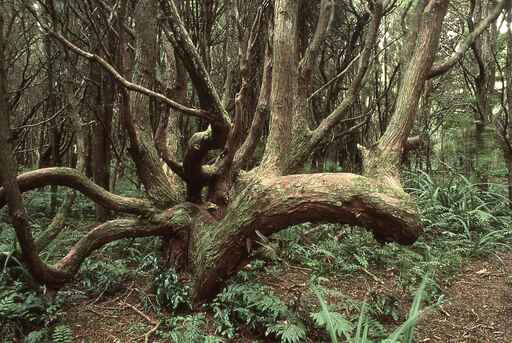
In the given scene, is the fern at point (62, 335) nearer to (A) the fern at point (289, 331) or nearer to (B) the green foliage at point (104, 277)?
(B) the green foliage at point (104, 277)

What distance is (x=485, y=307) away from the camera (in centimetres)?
360

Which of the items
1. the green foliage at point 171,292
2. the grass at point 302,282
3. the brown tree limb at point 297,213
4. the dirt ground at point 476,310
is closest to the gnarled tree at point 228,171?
the brown tree limb at point 297,213

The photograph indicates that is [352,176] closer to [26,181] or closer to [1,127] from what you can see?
[1,127]

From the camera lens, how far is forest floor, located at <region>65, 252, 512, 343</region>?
9.82 feet

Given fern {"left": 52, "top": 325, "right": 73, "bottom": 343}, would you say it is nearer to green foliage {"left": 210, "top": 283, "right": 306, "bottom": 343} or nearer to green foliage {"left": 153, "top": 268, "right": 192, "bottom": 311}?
green foliage {"left": 153, "top": 268, "right": 192, "bottom": 311}

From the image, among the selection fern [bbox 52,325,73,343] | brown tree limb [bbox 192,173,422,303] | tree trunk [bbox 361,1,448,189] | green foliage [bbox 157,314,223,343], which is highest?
tree trunk [bbox 361,1,448,189]

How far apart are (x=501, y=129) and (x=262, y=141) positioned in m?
4.31

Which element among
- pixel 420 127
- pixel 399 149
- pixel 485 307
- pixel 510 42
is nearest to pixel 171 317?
pixel 399 149

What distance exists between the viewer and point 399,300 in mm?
3461

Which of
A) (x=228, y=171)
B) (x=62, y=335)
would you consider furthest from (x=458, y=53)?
(x=62, y=335)

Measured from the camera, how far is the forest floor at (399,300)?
9.82 feet

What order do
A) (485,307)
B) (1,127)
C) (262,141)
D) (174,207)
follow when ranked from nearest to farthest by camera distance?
(1,127), (485,307), (174,207), (262,141)

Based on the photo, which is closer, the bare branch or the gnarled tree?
the gnarled tree

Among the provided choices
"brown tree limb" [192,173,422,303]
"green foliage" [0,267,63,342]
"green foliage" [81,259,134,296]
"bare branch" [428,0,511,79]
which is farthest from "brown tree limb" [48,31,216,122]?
"bare branch" [428,0,511,79]
